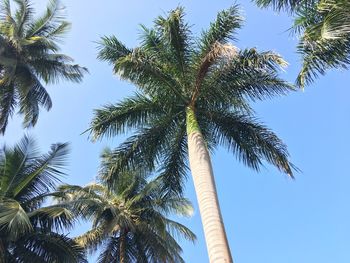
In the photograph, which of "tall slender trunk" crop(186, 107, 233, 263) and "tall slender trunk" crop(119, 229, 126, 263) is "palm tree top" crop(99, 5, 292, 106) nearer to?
"tall slender trunk" crop(186, 107, 233, 263)

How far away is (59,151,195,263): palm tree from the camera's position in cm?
2302

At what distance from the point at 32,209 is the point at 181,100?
7.34m

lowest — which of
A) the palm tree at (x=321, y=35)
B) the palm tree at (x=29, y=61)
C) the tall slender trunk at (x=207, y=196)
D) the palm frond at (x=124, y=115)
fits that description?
the tall slender trunk at (x=207, y=196)

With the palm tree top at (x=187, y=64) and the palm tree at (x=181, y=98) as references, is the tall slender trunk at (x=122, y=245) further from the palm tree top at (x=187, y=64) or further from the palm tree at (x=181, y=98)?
the palm tree top at (x=187, y=64)

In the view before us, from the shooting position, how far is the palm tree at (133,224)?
23.0 meters

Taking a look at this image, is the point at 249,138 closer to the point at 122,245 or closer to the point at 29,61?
the point at 122,245

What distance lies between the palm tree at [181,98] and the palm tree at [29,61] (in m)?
10.3

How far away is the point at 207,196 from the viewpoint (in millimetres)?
13133

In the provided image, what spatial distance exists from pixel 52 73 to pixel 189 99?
43.5 feet

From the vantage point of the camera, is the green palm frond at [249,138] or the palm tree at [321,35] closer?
the palm tree at [321,35]

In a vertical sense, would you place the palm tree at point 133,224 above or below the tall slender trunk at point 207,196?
above

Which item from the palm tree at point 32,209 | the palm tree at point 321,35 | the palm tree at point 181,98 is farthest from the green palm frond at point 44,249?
the palm tree at point 321,35

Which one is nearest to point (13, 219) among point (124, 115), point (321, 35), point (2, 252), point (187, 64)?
point (2, 252)

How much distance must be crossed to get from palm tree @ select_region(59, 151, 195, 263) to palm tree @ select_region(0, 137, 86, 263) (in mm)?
3129
